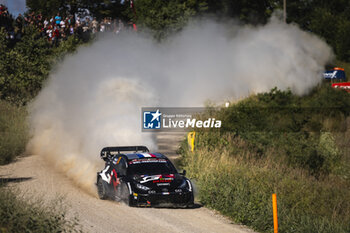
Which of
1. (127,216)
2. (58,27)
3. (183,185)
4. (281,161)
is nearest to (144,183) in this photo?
(183,185)

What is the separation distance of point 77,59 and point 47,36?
13.3ft

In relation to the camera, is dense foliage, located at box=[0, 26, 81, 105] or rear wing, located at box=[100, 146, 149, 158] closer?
rear wing, located at box=[100, 146, 149, 158]

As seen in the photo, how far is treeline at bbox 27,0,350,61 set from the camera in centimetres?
4338

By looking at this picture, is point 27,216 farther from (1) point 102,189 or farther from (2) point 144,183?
(1) point 102,189

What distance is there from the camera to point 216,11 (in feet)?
174

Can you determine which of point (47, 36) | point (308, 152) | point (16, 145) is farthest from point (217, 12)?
point (16, 145)

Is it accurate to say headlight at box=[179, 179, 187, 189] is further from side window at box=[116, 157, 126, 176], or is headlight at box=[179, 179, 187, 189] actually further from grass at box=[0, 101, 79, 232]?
grass at box=[0, 101, 79, 232]

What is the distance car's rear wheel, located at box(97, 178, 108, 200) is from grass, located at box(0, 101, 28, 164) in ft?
26.5

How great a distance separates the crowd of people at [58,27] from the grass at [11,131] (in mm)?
7174

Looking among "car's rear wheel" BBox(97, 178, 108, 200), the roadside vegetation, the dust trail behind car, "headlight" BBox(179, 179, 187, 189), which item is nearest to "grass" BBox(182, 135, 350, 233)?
the roadside vegetation

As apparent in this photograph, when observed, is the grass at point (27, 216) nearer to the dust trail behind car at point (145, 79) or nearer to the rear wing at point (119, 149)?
the rear wing at point (119, 149)

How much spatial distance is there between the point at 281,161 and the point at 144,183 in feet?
41.1

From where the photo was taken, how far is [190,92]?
38281 mm

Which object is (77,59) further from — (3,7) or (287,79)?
(287,79)
